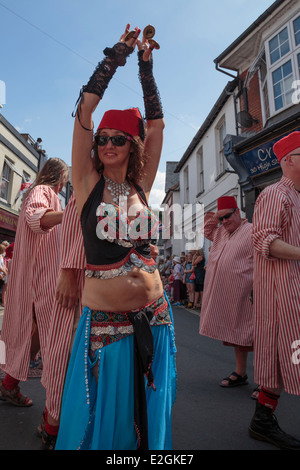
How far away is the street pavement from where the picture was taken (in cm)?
211

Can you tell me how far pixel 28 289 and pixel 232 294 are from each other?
201cm

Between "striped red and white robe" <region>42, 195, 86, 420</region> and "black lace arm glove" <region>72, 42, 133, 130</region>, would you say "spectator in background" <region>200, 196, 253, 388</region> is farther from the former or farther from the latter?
"black lace arm glove" <region>72, 42, 133, 130</region>

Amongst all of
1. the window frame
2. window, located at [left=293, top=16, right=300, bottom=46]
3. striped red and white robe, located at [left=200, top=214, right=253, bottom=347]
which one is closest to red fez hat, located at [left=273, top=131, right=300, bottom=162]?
striped red and white robe, located at [left=200, top=214, right=253, bottom=347]

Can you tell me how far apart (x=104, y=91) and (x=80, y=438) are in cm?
150

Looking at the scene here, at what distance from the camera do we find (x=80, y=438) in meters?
1.26

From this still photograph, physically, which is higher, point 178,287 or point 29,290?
point 178,287

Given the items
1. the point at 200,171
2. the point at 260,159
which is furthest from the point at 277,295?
the point at 200,171

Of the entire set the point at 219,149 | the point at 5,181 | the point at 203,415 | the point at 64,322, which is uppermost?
the point at 219,149

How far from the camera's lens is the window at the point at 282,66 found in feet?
27.4

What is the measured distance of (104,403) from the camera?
51.3 inches

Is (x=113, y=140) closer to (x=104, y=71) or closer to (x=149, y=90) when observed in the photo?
(x=104, y=71)

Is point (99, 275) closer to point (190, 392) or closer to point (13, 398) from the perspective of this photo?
point (13, 398)

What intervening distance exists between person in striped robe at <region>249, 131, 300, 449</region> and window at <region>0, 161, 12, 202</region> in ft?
53.7

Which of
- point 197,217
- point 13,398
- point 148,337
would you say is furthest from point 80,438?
point 197,217
